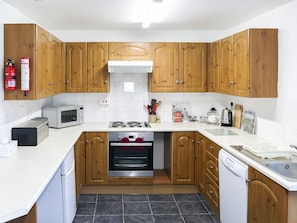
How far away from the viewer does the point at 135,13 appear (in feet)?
12.8

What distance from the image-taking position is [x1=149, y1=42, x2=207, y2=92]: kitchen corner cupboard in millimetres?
4879

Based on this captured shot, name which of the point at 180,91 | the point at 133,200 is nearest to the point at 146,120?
the point at 180,91

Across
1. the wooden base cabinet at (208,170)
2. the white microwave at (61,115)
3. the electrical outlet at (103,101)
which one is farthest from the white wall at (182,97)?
the wooden base cabinet at (208,170)

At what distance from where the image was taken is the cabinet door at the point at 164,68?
487 cm

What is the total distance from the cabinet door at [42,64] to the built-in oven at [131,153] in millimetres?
1288

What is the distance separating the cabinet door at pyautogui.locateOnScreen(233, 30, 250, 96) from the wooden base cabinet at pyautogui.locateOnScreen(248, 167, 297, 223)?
1.11 meters

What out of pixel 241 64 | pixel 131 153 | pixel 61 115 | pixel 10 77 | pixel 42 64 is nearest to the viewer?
pixel 10 77

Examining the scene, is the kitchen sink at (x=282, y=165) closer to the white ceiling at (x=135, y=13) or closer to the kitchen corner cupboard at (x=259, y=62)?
the kitchen corner cupboard at (x=259, y=62)

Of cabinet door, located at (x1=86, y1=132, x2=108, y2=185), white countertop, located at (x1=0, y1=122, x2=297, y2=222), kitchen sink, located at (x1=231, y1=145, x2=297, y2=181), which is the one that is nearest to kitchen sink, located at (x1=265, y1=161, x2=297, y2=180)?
kitchen sink, located at (x1=231, y1=145, x2=297, y2=181)

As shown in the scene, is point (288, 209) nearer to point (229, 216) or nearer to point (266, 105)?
point (229, 216)

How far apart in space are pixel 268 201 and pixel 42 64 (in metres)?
2.47

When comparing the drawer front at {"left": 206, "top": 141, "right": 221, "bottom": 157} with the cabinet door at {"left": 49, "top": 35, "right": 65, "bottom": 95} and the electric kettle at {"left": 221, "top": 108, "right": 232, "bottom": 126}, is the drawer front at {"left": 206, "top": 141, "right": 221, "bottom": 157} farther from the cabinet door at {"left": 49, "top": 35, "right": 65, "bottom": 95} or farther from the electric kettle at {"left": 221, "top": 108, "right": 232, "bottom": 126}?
the cabinet door at {"left": 49, "top": 35, "right": 65, "bottom": 95}

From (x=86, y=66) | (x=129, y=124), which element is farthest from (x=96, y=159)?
(x=86, y=66)

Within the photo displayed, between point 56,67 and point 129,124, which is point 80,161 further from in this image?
point 56,67
